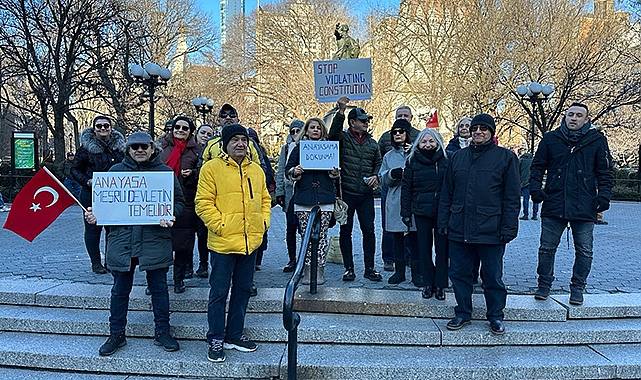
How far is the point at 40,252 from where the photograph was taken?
802 cm

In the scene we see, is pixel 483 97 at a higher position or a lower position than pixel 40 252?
higher

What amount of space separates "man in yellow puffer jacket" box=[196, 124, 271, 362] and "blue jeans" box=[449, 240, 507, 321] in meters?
1.87

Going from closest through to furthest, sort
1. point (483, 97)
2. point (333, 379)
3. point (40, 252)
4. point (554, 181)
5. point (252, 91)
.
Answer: point (333, 379) → point (554, 181) → point (40, 252) → point (483, 97) → point (252, 91)

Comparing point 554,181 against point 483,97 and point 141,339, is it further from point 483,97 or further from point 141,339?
point 483,97

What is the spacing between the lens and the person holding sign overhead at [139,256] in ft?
14.1

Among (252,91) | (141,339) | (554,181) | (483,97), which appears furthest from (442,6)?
(141,339)

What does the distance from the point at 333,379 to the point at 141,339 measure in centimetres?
189

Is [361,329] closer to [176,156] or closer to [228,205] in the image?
[228,205]

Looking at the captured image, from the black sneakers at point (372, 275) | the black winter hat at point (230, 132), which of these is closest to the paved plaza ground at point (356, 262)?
the black sneakers at point (372, 275)

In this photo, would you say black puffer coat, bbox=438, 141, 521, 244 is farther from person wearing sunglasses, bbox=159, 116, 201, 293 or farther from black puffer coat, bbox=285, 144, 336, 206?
person wearing sunglasses, bbox=159, 116, 201, 293

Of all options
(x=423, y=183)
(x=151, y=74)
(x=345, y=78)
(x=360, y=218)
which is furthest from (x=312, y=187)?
(x=151, y=74)

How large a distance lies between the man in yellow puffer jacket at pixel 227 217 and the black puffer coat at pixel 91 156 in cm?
218

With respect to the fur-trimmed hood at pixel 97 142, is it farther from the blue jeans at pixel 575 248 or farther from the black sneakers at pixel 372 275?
the blue jeans at pixel 575 248

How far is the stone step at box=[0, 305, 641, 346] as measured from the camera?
4.61 metres
